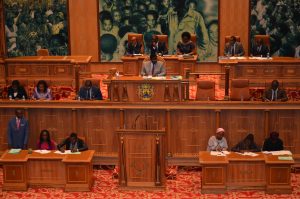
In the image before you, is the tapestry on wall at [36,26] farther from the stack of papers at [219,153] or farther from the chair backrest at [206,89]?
the stack of papers at [219,153]

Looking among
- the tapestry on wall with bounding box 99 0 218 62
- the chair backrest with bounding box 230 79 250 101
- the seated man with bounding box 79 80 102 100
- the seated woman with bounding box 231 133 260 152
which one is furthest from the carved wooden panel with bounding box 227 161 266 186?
the tapestry on wall with bounding box 99 0 218 62

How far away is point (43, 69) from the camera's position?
813 inches

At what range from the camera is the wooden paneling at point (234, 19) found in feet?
73.7

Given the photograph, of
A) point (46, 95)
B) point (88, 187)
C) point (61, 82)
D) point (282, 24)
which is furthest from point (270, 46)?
point (88, 187)

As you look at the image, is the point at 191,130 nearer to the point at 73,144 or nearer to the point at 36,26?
the point at 73,144

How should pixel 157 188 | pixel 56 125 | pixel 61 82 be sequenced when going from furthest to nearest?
pixel 61 82 < pixel 56 125 < pixel 157 188

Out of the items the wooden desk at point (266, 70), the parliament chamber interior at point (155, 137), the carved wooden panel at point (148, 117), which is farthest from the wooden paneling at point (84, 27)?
the carved wooden panel at point (148, 117)

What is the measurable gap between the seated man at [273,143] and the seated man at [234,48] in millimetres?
6582

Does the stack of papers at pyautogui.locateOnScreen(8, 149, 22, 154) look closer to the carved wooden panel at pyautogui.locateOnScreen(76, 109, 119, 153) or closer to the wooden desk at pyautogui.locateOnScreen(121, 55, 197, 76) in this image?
the carved wooden panel at pyautogui.locateOnScreen(76, 109, 119, 153)

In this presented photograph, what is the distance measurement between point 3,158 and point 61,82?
667cm

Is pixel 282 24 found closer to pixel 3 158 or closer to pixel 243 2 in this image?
pixel 243 2

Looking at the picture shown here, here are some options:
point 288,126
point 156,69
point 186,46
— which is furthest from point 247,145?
point 186,46

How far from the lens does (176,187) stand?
1440 cm

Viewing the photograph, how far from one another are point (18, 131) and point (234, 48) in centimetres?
835
